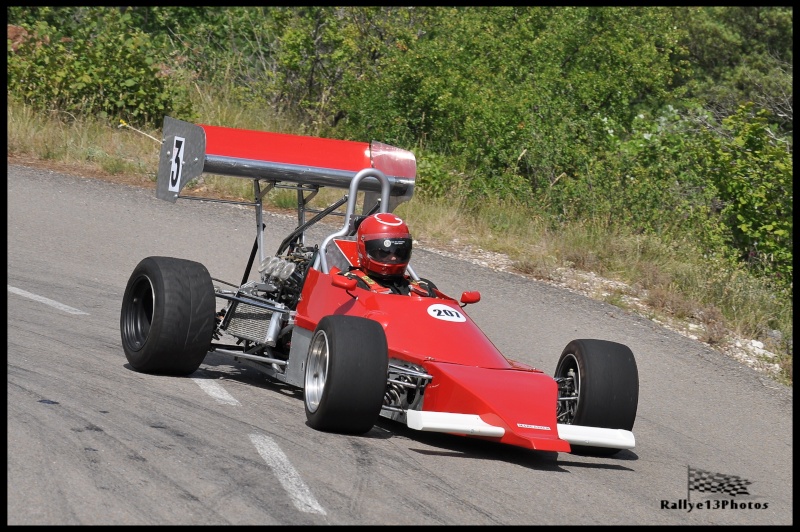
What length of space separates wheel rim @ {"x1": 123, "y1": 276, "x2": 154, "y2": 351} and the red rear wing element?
957 mm

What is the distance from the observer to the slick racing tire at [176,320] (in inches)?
314

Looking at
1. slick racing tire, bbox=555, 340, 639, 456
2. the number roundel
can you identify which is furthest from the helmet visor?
slick racing tire, bbox=555, 340, 639, 456

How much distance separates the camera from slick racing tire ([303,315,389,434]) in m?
6.66

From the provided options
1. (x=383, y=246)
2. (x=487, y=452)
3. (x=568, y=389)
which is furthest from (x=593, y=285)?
(x=487, y=452)

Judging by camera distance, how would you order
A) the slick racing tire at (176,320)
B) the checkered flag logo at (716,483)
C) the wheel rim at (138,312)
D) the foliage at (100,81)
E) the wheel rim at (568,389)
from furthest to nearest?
the foliage at (100,81), the wheel rim at (138,312), the slick racing tire at (176,320), the wheel rim at (568,389), the checkered flag logo at (716,483)

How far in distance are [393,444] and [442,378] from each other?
503 mm

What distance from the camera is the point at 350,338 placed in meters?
6.75

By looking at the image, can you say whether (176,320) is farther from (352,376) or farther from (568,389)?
(568,389)

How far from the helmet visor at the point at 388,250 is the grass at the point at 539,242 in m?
4.66

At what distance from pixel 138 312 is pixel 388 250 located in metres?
2.13

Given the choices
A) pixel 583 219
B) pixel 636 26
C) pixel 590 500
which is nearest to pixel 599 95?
pixel 636 26

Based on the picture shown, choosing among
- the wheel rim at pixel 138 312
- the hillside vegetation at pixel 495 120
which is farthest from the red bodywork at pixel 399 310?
the hillside vegetation at pixel 495 120

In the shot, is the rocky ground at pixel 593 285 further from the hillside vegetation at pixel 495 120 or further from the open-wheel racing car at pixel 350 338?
the open-wheel racing car at pixel 350 338

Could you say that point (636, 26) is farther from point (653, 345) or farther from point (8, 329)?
point (8, 329)
